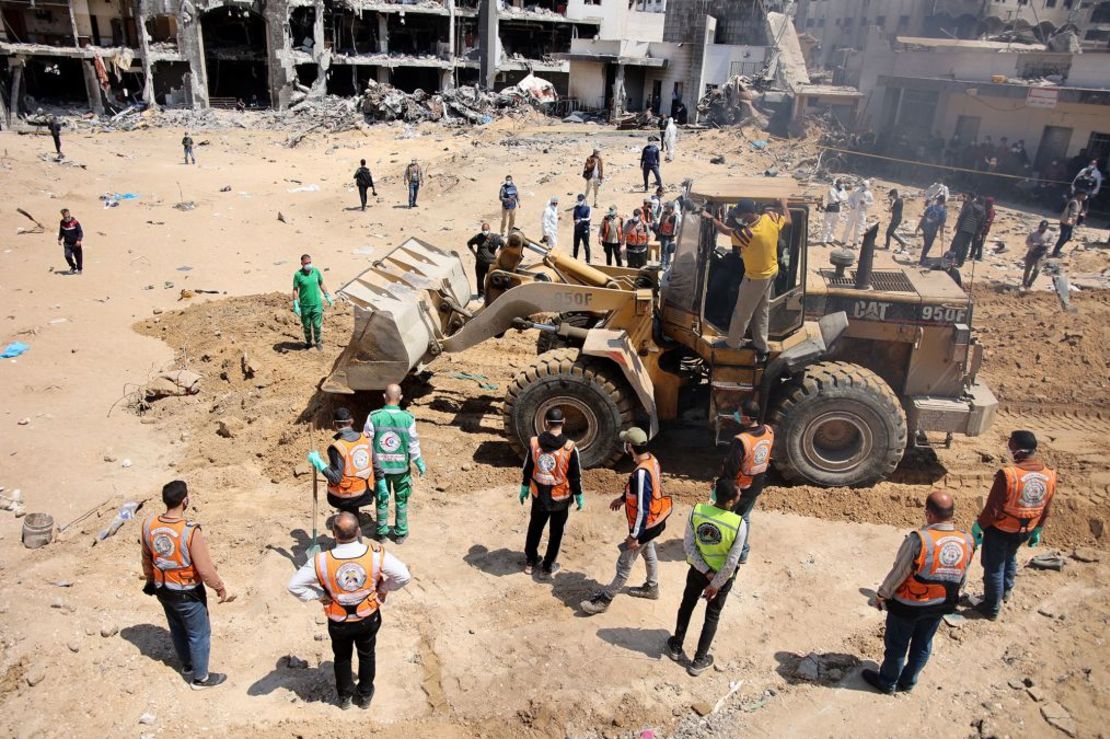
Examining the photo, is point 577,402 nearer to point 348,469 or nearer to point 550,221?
point 348,469

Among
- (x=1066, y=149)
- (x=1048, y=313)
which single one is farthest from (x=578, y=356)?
(x=1066, y=149)

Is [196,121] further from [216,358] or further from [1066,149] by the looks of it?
[1066,149]

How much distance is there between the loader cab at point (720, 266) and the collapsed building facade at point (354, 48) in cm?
2968

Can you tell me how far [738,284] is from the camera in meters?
7.70

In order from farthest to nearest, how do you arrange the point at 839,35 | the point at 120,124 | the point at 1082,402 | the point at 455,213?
the point at 839,35, the point at 120,124, the point at 455,213, the point at 1082,402

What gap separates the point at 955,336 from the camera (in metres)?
7.96

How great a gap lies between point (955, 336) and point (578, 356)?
3.80m

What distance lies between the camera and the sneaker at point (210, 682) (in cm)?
530

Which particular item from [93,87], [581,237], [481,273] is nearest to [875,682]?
[481,273]

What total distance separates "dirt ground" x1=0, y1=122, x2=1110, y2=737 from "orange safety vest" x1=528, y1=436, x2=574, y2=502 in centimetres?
92

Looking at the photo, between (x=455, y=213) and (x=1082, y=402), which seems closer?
(x=1082, y=402)

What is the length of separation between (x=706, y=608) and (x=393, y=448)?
9.61 feet

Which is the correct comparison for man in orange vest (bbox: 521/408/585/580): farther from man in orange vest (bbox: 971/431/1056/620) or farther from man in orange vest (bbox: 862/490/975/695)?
man in orange vest (bbox: 971/431/1056/620)

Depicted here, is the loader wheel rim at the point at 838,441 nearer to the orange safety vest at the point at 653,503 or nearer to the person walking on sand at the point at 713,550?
the orange safety vest at the point at 653,503
